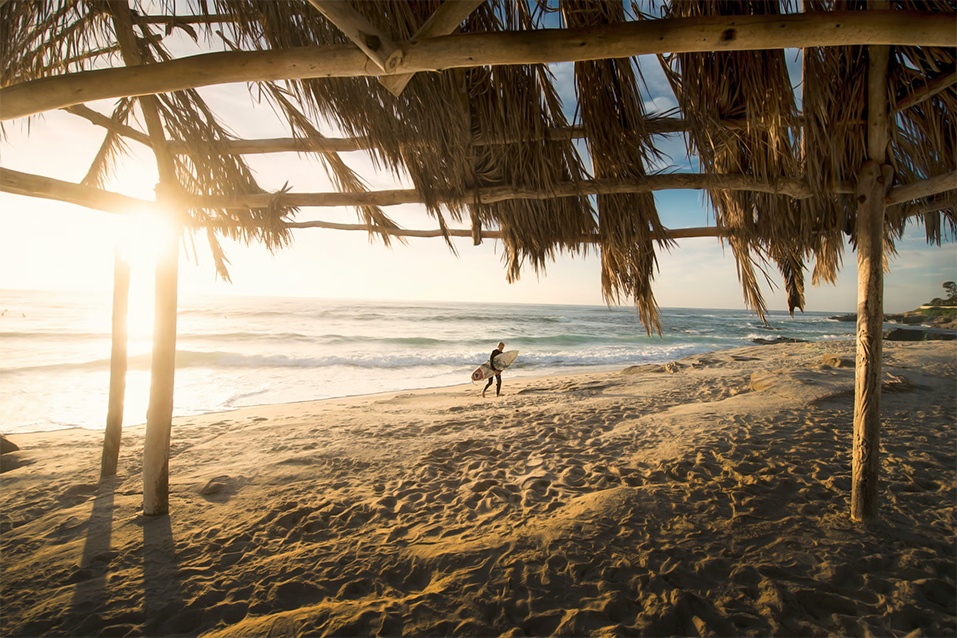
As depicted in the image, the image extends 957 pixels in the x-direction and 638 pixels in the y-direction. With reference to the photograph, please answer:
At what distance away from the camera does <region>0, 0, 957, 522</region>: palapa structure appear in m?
1.29

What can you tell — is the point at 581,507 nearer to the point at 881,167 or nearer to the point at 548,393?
the point at 881,167

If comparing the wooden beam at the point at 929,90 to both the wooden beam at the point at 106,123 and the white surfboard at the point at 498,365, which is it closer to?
the wooden beam at the point at 106,123

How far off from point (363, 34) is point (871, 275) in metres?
2.73

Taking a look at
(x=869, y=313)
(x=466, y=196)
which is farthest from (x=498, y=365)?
(x=869, y=313)

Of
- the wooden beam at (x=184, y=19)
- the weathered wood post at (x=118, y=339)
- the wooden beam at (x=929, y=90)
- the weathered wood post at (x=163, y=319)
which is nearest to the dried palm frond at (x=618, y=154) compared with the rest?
the wooden beam at (x=929, y=90)

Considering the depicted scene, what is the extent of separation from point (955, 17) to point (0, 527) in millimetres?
5393

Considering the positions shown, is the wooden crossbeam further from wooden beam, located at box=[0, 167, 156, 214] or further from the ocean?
the ocean

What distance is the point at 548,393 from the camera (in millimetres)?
7906

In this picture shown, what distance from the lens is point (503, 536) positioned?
2514 mm

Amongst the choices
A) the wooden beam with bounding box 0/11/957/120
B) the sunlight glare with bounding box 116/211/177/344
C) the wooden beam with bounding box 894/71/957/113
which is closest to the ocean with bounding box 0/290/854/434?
the sunlight glare with bounding box 116/211/177/344

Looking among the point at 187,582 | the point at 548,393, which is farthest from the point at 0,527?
the point at 548,393

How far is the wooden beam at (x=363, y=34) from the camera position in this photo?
120 centimetres

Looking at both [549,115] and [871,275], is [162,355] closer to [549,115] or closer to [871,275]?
[549,115]

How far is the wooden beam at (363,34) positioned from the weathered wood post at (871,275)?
2.44 metres
